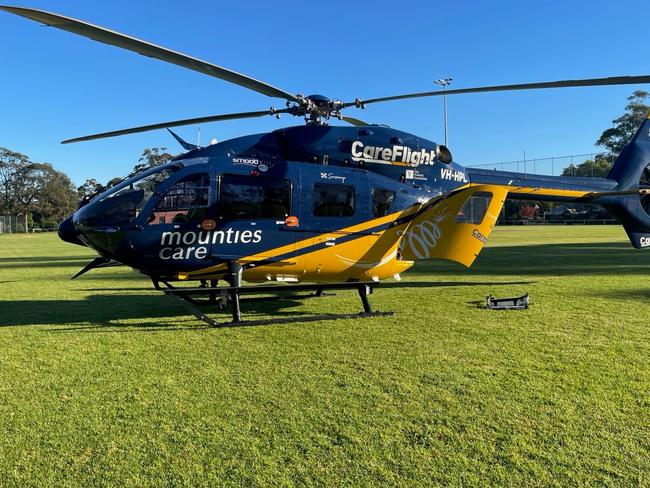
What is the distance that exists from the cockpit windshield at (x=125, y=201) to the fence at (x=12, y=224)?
3931 inches

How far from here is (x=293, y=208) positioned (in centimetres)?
727

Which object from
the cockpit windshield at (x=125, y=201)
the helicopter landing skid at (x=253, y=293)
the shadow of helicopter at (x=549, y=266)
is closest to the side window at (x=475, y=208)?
the helicopter landing skid at (x=253, y=293)

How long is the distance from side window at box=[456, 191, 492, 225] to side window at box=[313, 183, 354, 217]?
2080 millimetres

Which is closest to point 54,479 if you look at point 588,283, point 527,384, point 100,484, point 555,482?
point 100,484

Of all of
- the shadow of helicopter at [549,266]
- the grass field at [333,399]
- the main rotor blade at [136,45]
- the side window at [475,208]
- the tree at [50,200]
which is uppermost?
the tree at [50,200]

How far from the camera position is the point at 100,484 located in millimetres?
2734

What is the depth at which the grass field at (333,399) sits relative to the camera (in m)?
2.88

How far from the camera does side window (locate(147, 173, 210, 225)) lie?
22.0 feet

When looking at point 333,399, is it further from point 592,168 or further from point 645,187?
point 592,168

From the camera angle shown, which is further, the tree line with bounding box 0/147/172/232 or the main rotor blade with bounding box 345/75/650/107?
the tree line with bounding box 0/147/172/232

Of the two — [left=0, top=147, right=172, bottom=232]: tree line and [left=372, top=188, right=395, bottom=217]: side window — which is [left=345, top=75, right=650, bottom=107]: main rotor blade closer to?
[left=372, top=188, right=395, bottom=217]: side window

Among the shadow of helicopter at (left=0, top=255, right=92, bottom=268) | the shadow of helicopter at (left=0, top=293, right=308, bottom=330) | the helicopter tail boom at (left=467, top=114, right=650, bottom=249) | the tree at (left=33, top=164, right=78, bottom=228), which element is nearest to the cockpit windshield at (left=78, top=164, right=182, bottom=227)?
the shadow of helicopter at (left=0, top=293, right=308, bottom=330)

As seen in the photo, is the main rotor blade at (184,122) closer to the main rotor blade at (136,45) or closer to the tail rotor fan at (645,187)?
the main rotor blade at (136,45)

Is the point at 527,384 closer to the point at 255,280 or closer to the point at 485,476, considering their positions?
the point at 485,476
